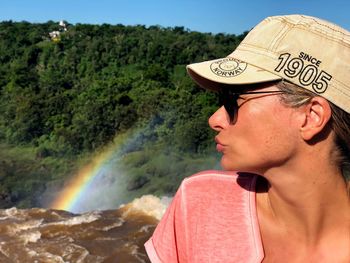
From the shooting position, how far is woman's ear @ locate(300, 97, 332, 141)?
847 millimetres

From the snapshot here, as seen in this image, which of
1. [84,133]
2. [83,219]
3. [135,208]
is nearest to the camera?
[83,219]

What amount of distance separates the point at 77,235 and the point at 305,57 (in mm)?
9281

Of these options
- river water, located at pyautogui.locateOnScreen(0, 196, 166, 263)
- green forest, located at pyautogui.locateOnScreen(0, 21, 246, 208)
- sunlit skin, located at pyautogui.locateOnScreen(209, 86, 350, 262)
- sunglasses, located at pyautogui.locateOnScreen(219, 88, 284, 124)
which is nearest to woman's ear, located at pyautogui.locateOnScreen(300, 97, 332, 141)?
sunlit skin, located at pyautogui.locateOnScreen(209, 86, 350, 262)

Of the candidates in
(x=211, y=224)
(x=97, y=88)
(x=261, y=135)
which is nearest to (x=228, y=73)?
(x=261, y=135)

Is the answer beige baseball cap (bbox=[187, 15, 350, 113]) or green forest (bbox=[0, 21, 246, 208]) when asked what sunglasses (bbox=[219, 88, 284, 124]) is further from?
green forest (bbox=[0, 21, 246, 208])

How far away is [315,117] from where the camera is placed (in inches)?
33.9

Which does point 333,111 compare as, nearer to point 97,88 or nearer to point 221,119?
point 221,119

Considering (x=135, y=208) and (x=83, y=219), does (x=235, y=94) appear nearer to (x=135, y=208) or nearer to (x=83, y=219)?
(x=83, y=219)

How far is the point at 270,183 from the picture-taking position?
94cm

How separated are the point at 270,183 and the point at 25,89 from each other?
925 inches

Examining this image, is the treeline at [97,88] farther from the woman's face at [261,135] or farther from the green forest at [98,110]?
the woman's face at [261,135]

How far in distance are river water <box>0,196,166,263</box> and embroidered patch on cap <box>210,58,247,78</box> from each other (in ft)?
25.2

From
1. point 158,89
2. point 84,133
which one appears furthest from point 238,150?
point 158,89

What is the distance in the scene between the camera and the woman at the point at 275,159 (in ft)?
2.75
